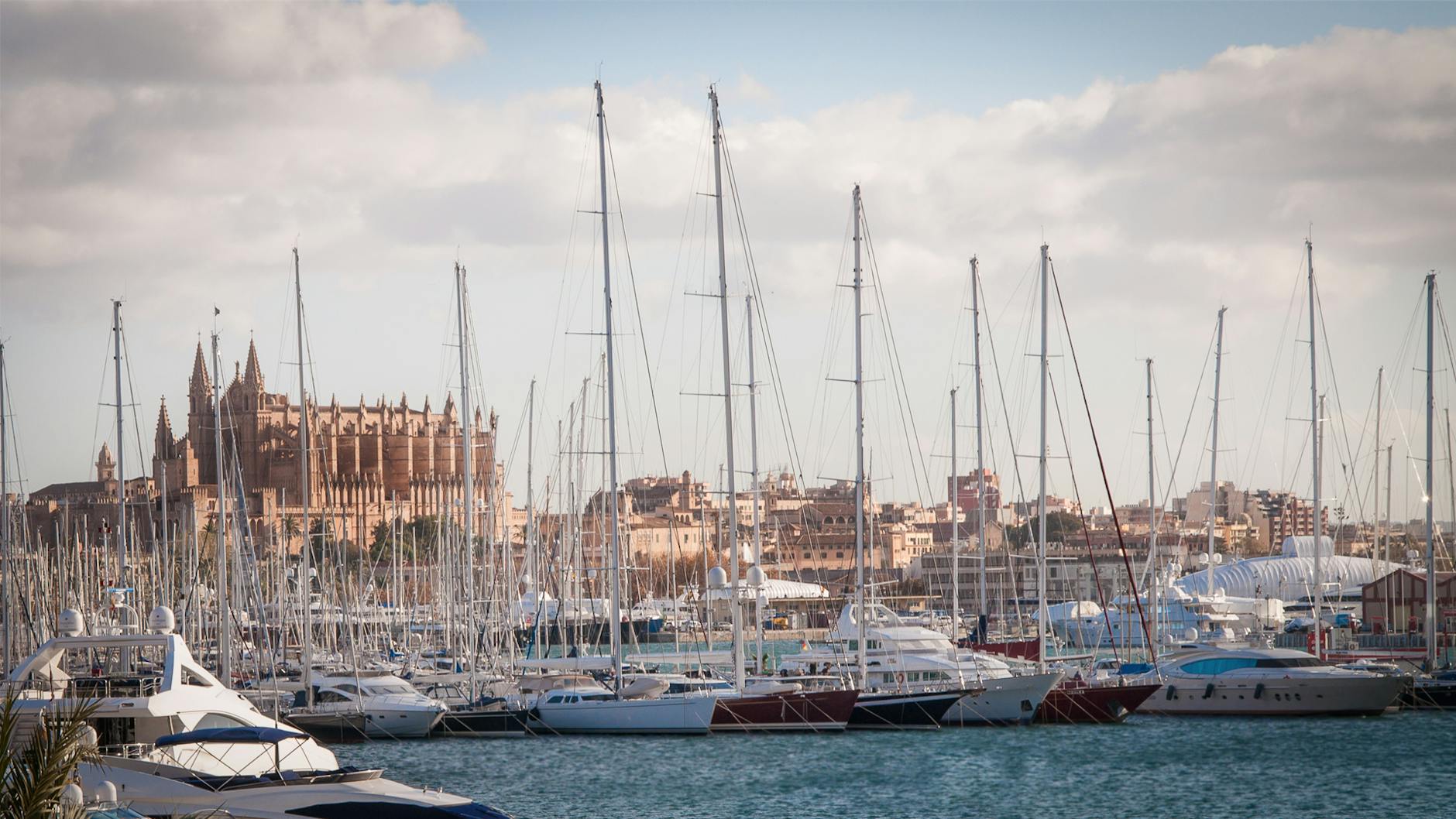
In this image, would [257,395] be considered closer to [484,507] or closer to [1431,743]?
[484,507]

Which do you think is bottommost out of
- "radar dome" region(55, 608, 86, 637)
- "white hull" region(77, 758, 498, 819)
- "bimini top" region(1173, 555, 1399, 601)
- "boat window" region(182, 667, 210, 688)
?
"bimini top" region(1173, 555, 1399, 601)

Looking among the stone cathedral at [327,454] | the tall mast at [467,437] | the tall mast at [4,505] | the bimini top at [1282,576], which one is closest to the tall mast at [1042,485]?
the tall mast at [467,437]

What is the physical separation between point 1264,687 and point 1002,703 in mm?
7269

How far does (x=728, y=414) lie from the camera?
113ft

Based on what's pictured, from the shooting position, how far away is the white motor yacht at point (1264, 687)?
3997cm

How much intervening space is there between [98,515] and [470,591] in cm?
11292

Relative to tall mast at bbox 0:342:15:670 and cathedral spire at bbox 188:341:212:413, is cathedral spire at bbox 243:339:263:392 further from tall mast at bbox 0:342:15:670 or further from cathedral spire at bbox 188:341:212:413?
tall mast at bbox 0:342:15:670

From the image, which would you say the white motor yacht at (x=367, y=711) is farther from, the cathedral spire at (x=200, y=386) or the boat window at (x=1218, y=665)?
the cathedral spire at (x=200, y=386)

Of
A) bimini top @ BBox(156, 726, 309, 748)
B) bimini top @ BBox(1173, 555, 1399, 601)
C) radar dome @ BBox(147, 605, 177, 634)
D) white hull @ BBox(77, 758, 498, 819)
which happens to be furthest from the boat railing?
bimini top @ BBox(1173, 555, 1399, 601)

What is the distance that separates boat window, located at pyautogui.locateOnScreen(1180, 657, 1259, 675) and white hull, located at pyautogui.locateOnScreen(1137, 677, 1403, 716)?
17.4 inches

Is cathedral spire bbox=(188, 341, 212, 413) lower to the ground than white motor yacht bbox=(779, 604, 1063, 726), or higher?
higher

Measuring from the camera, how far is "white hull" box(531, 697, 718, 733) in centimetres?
3566

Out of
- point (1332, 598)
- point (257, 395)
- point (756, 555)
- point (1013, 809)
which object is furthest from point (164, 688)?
point (257, 395)

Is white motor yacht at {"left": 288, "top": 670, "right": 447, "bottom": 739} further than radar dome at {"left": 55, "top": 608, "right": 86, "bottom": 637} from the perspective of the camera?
Yes
